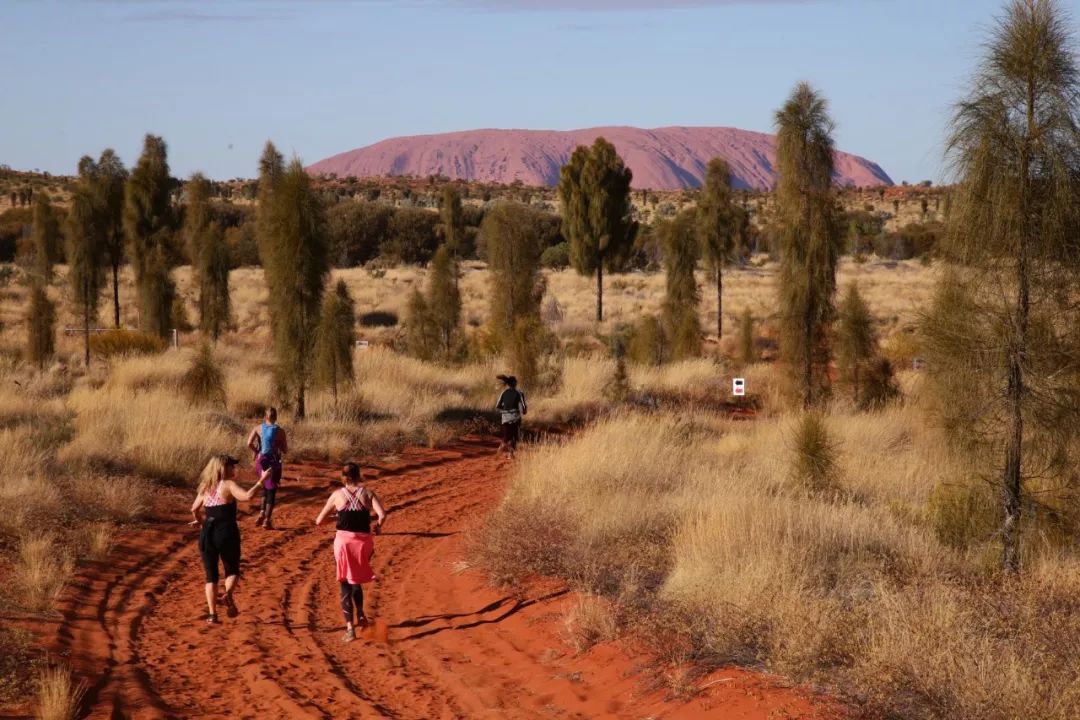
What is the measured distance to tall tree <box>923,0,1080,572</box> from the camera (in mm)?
10000

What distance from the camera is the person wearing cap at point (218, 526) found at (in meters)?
9.84

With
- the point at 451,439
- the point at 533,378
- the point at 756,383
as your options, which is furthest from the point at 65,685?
the point at 756,383

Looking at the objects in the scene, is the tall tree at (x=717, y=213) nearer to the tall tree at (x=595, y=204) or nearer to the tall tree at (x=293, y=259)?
the tall tree at (x=595, y=204)

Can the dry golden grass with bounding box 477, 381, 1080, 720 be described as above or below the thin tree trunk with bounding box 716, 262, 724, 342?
below

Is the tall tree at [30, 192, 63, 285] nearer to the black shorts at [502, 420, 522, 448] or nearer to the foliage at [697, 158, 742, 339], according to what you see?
the foliage at [697, 158, 742, 339]

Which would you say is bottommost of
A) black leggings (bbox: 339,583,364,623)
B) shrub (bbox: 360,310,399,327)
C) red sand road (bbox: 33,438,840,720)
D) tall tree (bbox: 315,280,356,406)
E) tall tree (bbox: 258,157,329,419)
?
red sand road (bbox: 33,438,840,720)

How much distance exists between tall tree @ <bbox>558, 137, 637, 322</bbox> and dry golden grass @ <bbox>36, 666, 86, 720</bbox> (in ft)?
110

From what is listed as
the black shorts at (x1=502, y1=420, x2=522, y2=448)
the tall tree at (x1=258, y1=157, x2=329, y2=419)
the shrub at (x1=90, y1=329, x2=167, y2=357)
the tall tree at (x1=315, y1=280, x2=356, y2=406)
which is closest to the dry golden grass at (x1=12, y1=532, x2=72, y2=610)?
the tall tree at (x1=258, y1=157, x2=329, y2=419)

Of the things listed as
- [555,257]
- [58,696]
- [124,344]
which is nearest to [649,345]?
[124,344]

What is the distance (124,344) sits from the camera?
96.2ft

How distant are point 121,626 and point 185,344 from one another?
86.4ft

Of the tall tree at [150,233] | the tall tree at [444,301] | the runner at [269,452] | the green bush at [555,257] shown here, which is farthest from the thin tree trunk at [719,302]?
the green bush at [555,257]

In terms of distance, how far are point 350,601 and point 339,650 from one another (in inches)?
18.1

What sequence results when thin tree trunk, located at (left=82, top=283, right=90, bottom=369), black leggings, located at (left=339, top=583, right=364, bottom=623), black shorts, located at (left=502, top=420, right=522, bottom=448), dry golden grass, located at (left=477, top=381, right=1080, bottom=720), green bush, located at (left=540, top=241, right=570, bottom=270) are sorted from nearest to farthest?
dry golden grass, located at (left=477, top=381, right=1080, bottom=720) → black leggings, located at (left=339, top=583, right=364, bottom=623) → black shorts, located at (left=502, top=420, right=522, bottom=448) → thin tree trunk, located at (left=82, top=283, right=90, bottom=369) → green bush, located at (left=540, top=241, right=570, bottom=270)
